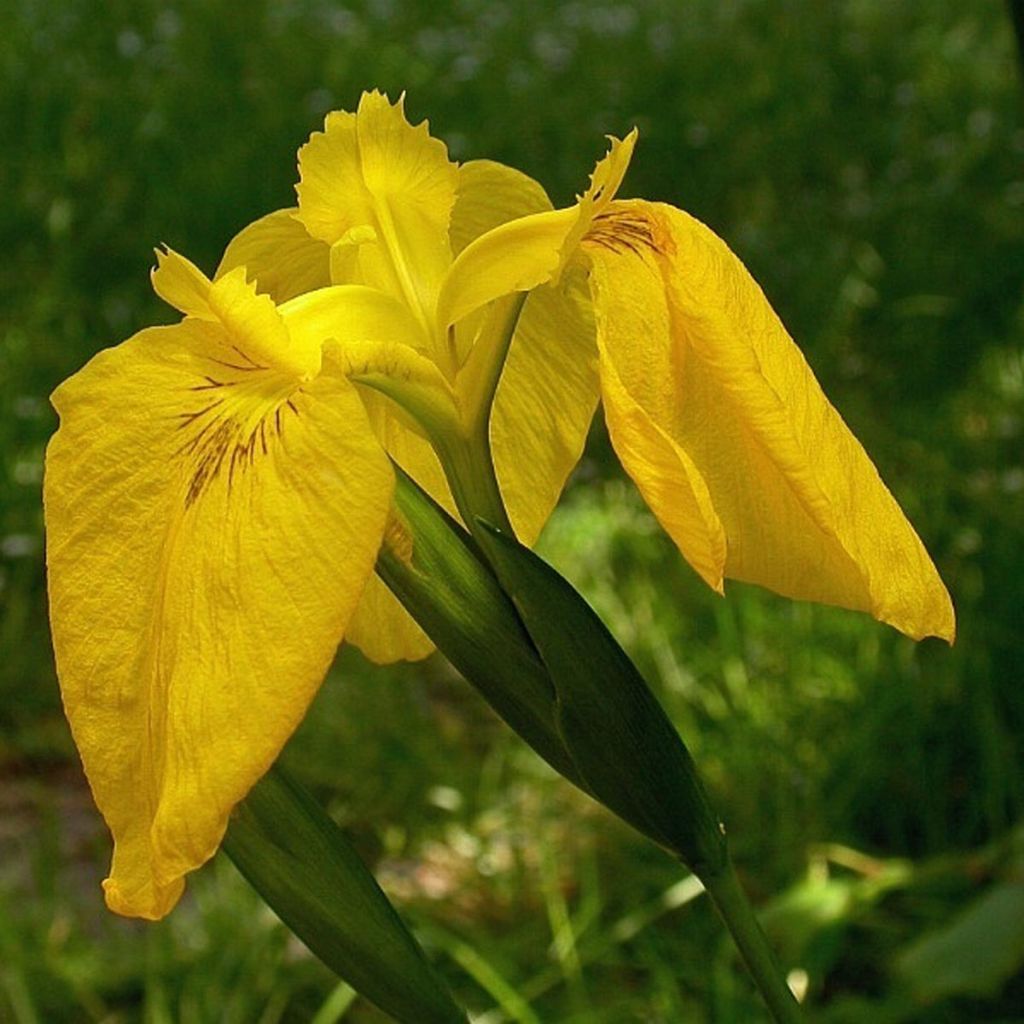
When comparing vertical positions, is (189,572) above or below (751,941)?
above

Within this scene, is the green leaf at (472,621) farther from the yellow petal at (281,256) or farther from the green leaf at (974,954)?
the green leaf at (974,954)

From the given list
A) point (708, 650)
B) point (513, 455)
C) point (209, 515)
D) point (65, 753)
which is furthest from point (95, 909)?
point (209, 515)

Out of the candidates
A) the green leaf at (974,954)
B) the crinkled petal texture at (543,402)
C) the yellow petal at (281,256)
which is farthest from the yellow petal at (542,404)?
the green leaf at (974,954)

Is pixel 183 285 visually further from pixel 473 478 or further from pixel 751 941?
pixel 751 941

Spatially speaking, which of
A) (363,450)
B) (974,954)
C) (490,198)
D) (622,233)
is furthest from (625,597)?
(363,450)

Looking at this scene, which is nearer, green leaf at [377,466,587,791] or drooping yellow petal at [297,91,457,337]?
green leaf at [377,466,587,791]

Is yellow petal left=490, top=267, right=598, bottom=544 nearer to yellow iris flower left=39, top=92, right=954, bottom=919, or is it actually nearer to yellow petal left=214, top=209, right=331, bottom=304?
yellow iris flower left=39, top=92, right=954, bottom=919

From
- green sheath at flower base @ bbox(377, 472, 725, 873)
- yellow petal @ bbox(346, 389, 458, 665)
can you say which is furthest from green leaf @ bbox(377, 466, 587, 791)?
yellow petal @ bbox(346, 389, 458, 665)
